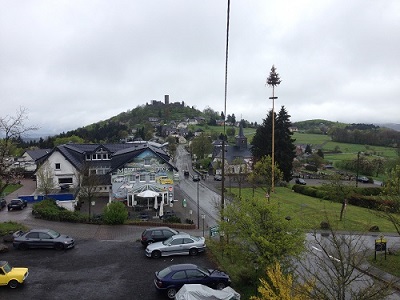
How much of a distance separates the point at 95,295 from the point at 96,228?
41.1ft

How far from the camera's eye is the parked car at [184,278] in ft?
50.9

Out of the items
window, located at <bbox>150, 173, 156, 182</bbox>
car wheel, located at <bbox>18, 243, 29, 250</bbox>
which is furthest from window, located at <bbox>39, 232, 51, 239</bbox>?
window, located at <bbox>150, 173, 156, 182</bbox>

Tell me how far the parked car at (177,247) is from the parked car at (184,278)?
4387 mm

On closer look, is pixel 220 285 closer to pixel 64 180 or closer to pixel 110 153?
pixel 64 180

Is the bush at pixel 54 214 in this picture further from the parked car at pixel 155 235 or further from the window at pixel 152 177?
the window at pixel 152 177

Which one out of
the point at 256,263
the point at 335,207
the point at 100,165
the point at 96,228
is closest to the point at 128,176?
the point at 100,165

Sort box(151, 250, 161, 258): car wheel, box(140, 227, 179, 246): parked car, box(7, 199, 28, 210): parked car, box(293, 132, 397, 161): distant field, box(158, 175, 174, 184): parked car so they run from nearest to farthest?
box(151, 250, 161, 258): car wheel
box(140, 227, 179, 246): parked car
box(7, 199, 28, 210): parked car
box(158, 175, 174, 184): parked car
box(293, 132, 397, 161): distant field

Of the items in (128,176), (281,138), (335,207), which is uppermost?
(281,138)

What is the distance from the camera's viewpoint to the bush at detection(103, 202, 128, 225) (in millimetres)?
28828

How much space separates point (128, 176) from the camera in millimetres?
40219

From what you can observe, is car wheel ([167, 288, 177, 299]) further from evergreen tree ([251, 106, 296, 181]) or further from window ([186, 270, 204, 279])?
evergreen tree ([251, 106, 296, 181])

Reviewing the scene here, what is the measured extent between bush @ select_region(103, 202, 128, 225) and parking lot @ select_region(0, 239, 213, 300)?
15.9 ft

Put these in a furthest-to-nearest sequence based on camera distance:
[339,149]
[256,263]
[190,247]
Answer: [339,149] < [190,247] < [256,263]

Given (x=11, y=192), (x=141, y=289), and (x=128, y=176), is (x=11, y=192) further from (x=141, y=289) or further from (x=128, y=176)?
(x=141, y=289)
